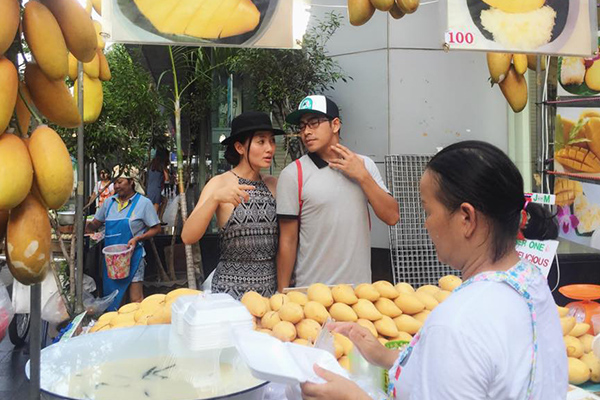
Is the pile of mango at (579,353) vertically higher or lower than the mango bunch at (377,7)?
lower

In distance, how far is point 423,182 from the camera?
1.17 metres

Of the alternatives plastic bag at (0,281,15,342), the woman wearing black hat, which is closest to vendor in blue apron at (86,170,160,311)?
the woman wearing black hat

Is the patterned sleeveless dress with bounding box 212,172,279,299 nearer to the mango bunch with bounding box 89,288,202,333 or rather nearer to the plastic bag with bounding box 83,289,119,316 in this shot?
the mango bunch with bounding box 89,288,202,333

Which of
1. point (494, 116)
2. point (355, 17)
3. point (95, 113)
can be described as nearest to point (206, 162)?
point (494, 116)

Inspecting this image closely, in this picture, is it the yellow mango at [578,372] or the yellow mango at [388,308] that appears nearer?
the yellow mango at [578,372]

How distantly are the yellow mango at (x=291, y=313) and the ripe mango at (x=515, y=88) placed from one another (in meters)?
1.86

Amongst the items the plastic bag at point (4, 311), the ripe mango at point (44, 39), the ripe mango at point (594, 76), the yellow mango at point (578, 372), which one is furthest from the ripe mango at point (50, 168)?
the ripe mango at point (594, 76)

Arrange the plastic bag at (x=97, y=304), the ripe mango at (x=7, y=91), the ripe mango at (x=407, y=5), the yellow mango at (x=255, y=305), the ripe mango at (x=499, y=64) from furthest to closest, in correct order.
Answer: the plastic bag at (x=97, y=304) < the ripe mango at (x=499, y=64) < the ripe mango at (x=407, y=5) < the yellow mango at (x=255, y=305) < the ripe mango at (x=7, y=91)

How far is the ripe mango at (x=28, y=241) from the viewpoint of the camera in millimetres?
1099

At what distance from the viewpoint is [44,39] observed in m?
1.17

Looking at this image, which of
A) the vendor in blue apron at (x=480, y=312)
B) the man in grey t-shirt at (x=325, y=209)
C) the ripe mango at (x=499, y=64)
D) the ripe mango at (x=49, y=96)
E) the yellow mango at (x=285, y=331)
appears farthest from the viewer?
the ripe mango at (x=499, y=64)

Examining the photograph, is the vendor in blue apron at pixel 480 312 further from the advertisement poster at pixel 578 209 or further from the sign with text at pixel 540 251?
the advertisement poster at pixel 578 209

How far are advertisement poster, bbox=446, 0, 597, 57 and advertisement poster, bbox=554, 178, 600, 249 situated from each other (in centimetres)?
171

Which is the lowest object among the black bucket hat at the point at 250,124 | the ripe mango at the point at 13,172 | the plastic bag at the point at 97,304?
the plastic bag at the point at 97,304
